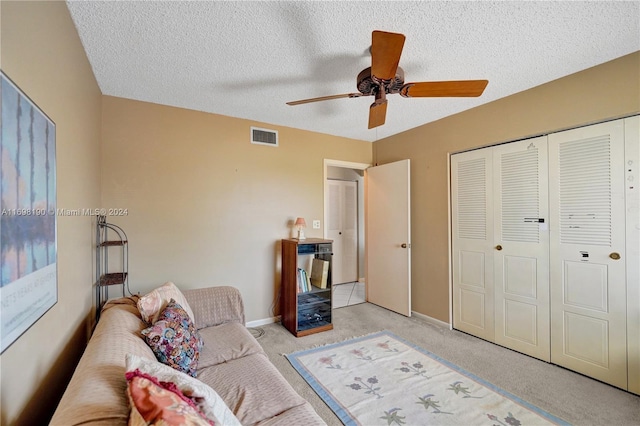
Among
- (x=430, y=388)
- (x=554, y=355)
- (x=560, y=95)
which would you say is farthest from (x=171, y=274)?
Answer: (x=560, y=95)

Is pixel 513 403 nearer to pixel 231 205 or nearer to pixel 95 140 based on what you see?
pixel 231 205

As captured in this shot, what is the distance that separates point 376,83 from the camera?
1.85 meters

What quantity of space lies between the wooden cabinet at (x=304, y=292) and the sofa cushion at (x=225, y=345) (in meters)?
0.90

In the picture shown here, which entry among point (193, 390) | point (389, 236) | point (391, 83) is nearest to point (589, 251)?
point (389, 236)

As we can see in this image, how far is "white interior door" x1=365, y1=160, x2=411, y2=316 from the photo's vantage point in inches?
138

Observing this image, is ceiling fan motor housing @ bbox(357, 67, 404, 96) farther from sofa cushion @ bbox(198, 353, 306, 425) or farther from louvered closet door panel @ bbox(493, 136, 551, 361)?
sofa cushion @ bbox(198, 353, 306, 425)

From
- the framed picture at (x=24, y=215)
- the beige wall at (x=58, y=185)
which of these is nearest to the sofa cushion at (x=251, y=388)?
the beige wall at (x=58, y=185)

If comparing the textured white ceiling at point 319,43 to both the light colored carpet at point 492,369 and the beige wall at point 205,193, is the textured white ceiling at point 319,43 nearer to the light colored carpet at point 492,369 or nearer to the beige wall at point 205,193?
the beige wall at point 205,193

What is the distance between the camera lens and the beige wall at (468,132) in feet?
6.73

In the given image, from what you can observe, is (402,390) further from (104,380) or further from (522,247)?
(104,380)

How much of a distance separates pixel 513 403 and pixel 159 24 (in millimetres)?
3406

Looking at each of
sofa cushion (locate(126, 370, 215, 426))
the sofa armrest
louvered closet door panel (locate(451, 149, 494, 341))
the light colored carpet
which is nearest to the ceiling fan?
louvered closet door panel (locate(451, 149, 494, 341))

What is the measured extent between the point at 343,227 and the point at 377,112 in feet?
11.4

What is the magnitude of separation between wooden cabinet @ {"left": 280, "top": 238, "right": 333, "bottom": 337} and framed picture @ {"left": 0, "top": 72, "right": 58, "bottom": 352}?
2098 millimetres
